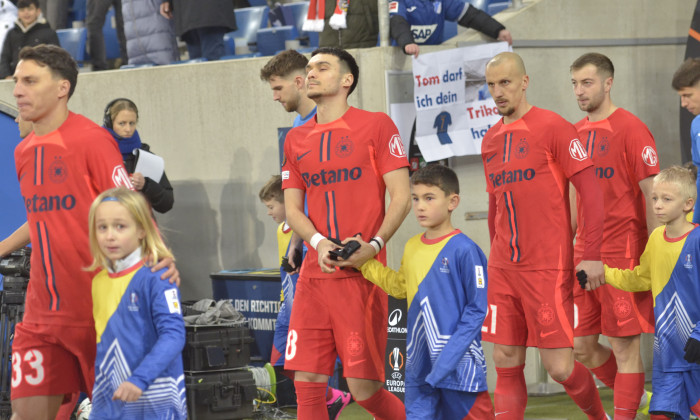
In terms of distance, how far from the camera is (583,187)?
20.7 feet

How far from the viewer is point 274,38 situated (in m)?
12.0

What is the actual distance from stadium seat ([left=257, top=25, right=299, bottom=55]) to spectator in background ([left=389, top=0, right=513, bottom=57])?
3.04m

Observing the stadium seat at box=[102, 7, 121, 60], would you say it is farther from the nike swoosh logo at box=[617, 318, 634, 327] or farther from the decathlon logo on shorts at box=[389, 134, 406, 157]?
the decathlon logo on shorts at box=[389, 134, 406, 157]

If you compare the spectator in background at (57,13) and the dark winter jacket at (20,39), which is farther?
the spectator in background at (57,13)

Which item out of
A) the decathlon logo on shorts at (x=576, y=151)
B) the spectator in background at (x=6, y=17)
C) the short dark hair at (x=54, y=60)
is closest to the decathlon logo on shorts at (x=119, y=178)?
the short dark hair at (x=54, y=60)

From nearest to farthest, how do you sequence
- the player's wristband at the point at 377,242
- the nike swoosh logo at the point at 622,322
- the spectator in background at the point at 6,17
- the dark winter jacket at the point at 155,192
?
the player's wristband at the point at 377,242 → the nike swoosh logo at the point at 622,322 → the dark winter jacket at the point at 155,192 → the spectator in background at the point at 6,17

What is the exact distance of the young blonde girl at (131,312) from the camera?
15.8ft

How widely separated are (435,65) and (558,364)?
3079 millimetres

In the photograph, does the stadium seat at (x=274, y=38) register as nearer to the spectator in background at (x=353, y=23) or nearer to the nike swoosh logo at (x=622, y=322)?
the spectator in background at (x=353, y=23)

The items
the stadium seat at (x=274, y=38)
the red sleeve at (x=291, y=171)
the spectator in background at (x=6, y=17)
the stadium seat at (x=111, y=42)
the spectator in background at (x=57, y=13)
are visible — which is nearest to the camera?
the red sleeve at (x=291, y=171)

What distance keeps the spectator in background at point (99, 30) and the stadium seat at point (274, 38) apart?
1.79 m

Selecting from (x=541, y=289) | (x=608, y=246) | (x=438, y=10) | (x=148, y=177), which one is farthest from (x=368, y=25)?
(x=541, y=289)

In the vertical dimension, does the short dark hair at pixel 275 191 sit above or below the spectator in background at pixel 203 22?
below

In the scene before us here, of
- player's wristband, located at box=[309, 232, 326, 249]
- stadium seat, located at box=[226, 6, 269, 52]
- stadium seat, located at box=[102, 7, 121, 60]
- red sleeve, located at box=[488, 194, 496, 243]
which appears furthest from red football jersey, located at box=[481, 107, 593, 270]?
stadium seat, located at box=[102, 7, 121, 60]
